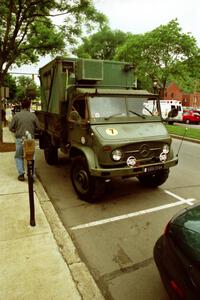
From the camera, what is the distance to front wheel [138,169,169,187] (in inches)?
238

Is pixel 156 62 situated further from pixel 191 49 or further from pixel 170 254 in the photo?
pixel 170 254

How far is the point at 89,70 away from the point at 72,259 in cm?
426

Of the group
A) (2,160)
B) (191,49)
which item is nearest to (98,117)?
(2,160)

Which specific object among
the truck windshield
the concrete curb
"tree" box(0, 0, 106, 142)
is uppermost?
"tree" box(0, 0, 106, 142)

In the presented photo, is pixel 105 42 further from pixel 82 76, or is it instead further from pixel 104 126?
pixel 104 126

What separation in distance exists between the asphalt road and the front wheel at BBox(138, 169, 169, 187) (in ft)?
0.57

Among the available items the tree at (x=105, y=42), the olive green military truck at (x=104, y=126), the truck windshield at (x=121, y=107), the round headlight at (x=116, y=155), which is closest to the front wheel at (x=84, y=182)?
the olive green military truck at (x=104, y=126)

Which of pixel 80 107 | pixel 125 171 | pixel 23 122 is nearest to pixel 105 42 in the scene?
pixel 23 122

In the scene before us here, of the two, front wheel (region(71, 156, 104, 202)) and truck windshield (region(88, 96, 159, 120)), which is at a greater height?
truck windshield (region(88, 96, 159, 120))

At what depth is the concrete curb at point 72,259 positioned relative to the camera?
9.48ft

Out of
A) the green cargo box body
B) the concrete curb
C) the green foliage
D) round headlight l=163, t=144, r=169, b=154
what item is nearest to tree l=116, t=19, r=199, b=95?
the green foliage

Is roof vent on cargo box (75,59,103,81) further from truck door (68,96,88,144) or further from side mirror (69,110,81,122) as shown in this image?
side mirror (69,110,81,122)

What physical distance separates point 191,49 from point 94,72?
24.7 metres

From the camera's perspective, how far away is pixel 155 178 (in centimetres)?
628
